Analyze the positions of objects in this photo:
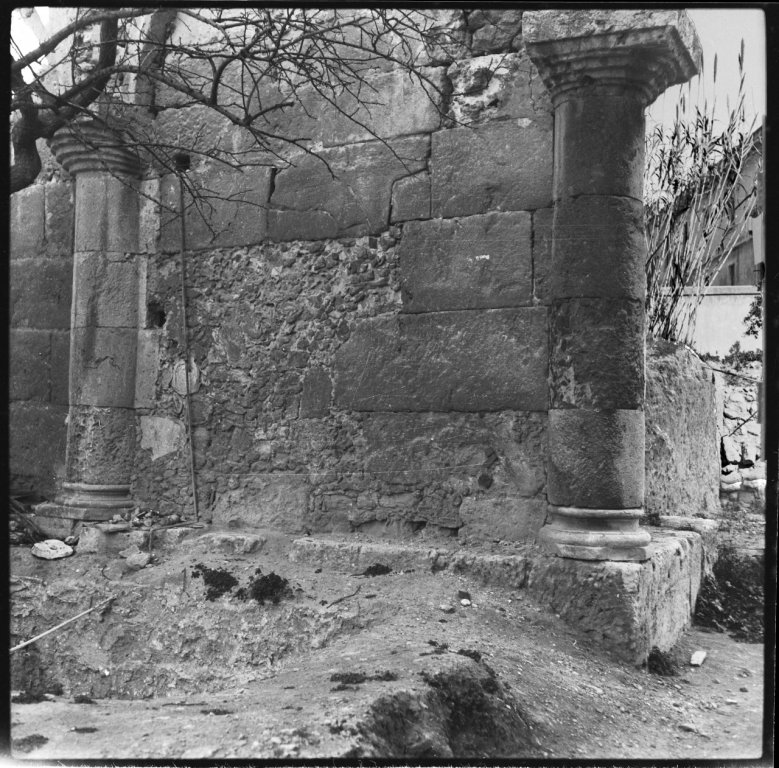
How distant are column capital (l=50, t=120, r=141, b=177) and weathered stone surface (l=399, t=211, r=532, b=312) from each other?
2.05 metres

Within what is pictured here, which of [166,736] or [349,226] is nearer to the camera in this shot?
[166,736]

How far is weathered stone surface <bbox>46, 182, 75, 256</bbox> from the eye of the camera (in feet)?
20.1

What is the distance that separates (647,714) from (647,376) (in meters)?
2.03

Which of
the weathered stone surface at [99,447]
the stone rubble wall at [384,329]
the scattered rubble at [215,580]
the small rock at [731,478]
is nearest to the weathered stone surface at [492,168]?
the stone rubble wall at [384,329]

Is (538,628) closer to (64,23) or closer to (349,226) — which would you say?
(349,226)

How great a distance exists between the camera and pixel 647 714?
145 inches

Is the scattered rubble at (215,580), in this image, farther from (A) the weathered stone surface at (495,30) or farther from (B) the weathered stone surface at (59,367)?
(A) the weathered stone surface at (495,30)

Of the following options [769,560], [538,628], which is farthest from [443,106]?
[769,560]

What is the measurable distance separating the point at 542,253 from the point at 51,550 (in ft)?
11.3

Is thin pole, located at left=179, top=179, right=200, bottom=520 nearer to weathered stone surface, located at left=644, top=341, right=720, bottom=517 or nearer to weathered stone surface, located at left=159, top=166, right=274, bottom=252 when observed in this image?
weathered stone surface, located at left=159, top=166, right=274, bottom=252

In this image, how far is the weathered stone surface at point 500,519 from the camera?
4496 mm

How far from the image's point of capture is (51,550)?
5.46 metres

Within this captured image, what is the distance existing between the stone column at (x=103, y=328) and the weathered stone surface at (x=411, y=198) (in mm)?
1893

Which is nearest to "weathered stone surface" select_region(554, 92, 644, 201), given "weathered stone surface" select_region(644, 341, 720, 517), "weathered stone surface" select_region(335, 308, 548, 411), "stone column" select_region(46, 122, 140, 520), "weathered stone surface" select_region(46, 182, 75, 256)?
"weathered stone surface" select_region(335, 308, 548, 411)
